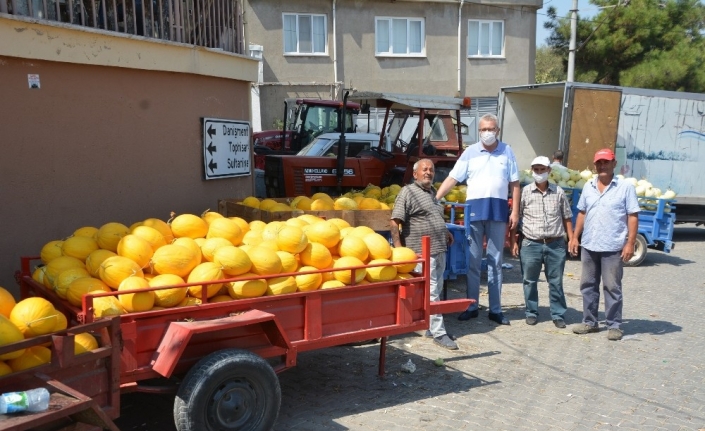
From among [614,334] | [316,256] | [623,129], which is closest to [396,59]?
[623,129]

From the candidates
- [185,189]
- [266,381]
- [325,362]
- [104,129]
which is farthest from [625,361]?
[104,129]

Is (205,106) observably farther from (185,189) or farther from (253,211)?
(253,211)

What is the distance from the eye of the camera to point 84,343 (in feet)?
11.7

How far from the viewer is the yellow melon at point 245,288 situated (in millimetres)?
4359

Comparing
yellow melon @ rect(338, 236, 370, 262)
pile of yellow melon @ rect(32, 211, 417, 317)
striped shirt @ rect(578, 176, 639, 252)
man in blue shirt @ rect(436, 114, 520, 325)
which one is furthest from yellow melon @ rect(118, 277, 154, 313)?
striped shirt @ rect(578, 176, 639, 252)

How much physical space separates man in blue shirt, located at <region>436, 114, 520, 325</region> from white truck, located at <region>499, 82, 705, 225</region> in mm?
5793

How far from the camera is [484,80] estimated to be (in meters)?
26.2

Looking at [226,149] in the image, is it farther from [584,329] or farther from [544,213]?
[584,329]

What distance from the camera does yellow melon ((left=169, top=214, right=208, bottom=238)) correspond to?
5.05 meters

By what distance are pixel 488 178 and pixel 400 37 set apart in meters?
18.9

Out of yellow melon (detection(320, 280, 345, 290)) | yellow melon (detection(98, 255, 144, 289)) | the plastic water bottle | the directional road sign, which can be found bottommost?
the plastic water bottle

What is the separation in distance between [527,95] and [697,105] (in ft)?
11.2

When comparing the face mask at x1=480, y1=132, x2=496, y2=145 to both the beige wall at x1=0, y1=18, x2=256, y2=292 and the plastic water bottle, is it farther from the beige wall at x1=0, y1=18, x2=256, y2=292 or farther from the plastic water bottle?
the plastic water bottle

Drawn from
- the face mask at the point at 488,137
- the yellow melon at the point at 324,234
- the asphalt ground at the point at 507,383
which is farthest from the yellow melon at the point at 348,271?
the face mask at the point at 488,137
